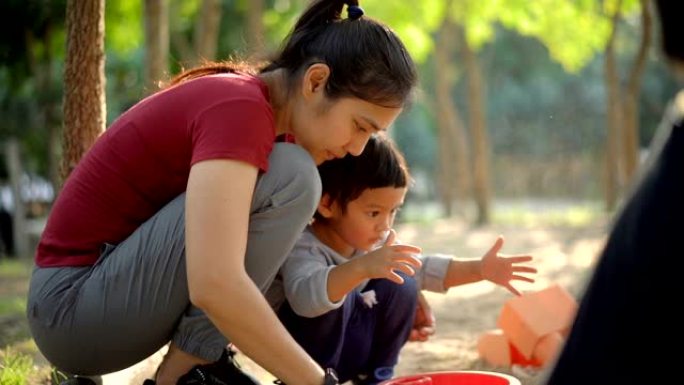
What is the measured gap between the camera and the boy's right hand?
242cm

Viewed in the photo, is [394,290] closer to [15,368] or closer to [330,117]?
[330,117]

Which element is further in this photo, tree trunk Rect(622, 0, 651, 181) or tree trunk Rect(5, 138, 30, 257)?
tree trunk Rect(5, 138, 30, 257)

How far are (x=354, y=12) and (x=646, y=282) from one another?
137cm

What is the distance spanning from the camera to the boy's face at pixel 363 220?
9.50 feet

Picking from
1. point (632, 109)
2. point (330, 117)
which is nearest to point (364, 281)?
point (330, 117)

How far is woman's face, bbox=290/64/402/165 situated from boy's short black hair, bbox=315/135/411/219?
0.45 metres

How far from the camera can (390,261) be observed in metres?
2.42

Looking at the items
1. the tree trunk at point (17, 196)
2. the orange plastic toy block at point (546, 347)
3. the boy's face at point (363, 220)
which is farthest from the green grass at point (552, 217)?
the boy's face at point (363, 220)

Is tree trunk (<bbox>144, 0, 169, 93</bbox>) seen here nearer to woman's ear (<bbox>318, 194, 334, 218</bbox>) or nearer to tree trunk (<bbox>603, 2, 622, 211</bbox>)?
woman's ear (<bbox>318, 194, 334, 218</bbox>)

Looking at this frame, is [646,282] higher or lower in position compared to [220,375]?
higher

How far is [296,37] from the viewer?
2.49 metres

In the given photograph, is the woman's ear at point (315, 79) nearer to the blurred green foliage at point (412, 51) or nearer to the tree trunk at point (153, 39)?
the blurred green foliage at point (412, 51)

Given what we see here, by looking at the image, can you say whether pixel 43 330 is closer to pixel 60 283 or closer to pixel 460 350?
pixel 60 283

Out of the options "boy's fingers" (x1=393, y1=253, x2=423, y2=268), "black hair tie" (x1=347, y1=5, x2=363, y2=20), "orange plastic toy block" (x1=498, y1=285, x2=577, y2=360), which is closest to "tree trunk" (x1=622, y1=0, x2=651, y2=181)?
"orange plastic toy block" (x1=498, y1=285, x2=577, y2=360)
